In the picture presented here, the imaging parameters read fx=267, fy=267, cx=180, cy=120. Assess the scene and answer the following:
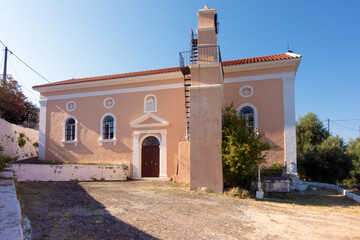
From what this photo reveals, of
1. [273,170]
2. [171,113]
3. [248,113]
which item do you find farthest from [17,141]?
[273,170]

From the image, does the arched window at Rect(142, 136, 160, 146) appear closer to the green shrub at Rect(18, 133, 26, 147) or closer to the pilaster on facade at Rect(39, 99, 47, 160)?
the pilaster on facade at Rect(39, 99, 47, 160)

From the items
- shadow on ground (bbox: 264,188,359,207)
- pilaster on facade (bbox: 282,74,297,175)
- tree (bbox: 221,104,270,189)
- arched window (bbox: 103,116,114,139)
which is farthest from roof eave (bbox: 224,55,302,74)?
arched window (bbox: 103,116,114,139)

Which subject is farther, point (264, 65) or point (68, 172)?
point (264, 65)

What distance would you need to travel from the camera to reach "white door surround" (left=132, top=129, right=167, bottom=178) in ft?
48.3

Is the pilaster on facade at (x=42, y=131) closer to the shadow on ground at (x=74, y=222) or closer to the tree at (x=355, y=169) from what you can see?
the shadow on ground at (x=74, y=222)

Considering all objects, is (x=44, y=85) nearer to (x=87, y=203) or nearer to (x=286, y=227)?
(x=87, y=203)

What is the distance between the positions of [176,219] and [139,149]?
32.1ft

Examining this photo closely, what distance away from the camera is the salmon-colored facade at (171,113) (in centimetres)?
1045

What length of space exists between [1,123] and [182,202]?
11.5 m

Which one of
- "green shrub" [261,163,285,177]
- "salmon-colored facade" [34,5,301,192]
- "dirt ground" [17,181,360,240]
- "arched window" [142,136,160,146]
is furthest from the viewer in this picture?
"arched window" [142,136,160,146]

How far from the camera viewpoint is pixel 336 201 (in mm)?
9844

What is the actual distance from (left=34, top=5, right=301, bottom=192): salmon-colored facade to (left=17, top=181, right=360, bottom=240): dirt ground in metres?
2.84

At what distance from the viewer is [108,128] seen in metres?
16.3

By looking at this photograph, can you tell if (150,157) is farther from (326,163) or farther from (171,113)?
(326,163)
